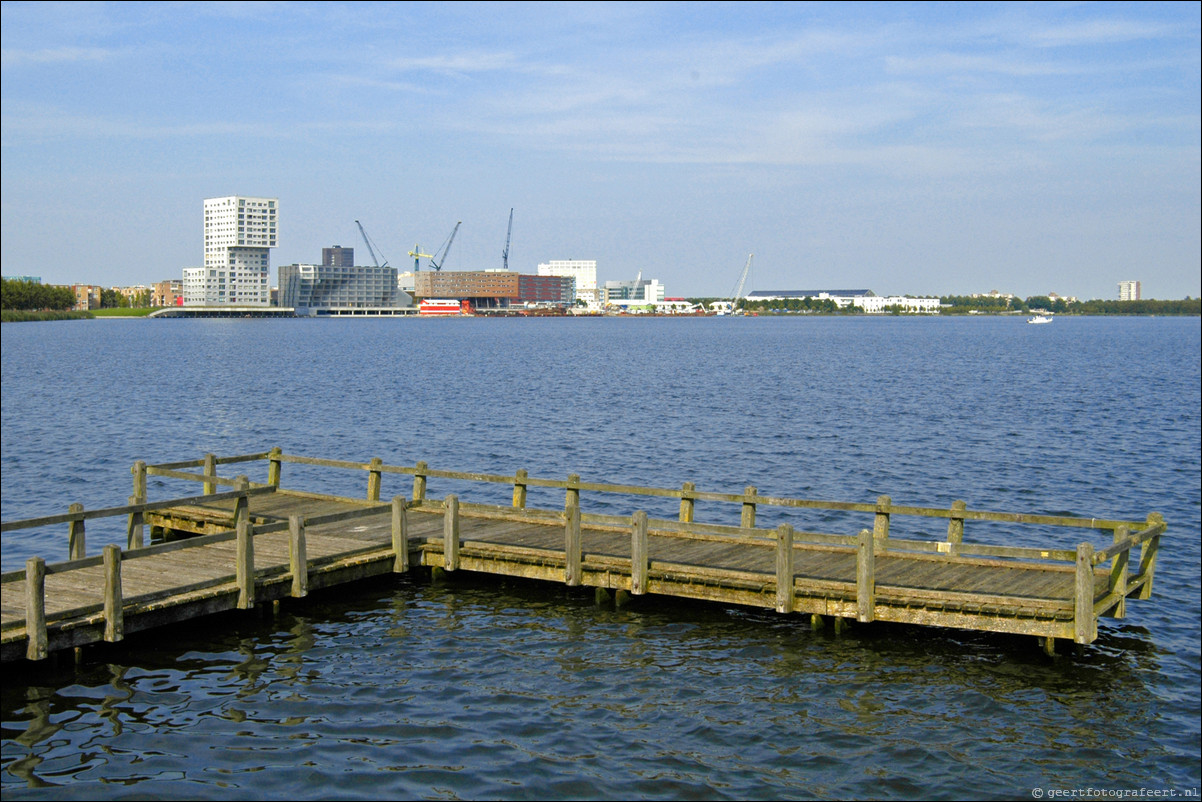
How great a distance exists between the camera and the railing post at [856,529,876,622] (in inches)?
647

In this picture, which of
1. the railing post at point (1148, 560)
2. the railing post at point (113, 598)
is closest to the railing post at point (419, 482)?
the railing post at point (113, 598)

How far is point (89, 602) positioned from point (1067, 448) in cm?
4031

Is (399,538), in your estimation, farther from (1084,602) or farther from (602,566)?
(1084,602)

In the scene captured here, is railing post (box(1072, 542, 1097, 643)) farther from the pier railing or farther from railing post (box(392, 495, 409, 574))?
railing post (box(392, 495, 409, 574))

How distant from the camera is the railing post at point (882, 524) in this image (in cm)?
1864

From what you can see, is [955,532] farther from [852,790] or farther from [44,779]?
[44,779]

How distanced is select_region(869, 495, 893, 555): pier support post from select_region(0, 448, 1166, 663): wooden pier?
5 cm

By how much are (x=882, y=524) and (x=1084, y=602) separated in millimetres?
4177

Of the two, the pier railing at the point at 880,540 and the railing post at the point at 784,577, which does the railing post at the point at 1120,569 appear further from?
the railing post at the point at 784,577

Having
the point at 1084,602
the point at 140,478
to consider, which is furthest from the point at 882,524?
the point at 140,478

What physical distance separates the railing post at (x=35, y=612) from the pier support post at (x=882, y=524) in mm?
13585

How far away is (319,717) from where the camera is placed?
575 inches

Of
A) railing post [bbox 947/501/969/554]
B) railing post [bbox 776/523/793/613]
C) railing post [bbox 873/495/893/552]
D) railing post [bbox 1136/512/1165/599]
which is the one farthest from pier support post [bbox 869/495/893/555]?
railing post [bbox 1136/512/1165/599]

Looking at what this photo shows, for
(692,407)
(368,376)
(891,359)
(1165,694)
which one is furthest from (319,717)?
(891,359)
